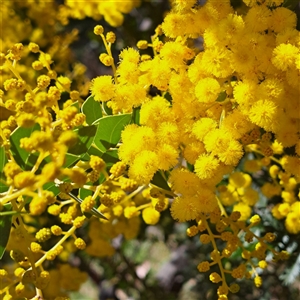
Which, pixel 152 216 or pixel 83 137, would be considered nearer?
pixel 83 137

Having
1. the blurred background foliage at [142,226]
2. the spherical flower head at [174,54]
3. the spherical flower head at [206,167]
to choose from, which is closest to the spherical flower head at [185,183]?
the spherical flower head at [206,167]

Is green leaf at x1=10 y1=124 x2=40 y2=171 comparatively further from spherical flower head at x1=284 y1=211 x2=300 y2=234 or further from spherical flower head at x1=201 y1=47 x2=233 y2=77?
spherical flower head at x1=284 y1=211 x2=300 y2=234

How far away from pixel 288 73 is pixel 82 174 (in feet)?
1.74

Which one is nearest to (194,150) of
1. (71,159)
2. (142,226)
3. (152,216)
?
(71,159)

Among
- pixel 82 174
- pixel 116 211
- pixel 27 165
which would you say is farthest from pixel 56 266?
pixel 82 174

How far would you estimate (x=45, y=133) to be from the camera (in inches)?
38.5

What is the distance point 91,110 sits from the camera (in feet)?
4.48

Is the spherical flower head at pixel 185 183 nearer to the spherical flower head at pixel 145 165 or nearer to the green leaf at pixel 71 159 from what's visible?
the spherical flower head at pixel 145 165

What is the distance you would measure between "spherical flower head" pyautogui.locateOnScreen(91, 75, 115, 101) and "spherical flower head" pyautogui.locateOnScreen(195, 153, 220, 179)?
10.8 inches

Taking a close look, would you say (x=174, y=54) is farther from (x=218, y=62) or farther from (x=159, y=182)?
(x=159, y=182)

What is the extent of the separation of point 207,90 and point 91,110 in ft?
1.07

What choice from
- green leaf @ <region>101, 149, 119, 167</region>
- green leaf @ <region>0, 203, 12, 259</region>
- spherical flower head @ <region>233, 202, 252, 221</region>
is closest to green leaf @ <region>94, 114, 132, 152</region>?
green leaf @ <region>101, 149, 119, 167</region>

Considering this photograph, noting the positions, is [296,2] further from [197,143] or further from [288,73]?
[197,143]

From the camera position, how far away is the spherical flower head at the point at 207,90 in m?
1.19
